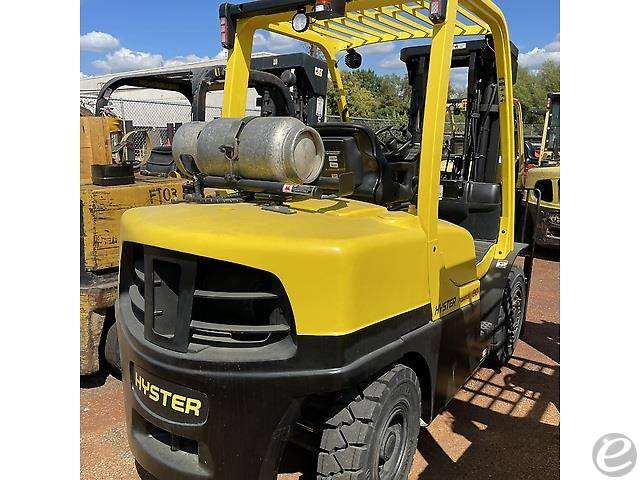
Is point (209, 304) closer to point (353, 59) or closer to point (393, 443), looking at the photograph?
point (393, 443)

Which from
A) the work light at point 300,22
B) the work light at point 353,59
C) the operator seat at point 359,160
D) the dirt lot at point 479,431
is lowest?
the dirt lot at point 479,431

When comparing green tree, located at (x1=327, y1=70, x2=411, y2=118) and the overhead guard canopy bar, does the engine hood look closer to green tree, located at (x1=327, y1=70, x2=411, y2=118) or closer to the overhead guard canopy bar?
the overhead guard canopy bar

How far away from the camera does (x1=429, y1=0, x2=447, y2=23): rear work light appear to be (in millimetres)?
2570

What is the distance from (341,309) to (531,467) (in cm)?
186

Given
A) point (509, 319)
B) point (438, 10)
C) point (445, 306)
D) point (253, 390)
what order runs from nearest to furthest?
point (253, 390)
point (438, 10)
point (445, 306)
point (509, 319)

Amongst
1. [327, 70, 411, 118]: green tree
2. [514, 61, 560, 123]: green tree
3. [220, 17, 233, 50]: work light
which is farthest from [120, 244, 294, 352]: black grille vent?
[514, 61, 560, 123]: green tree

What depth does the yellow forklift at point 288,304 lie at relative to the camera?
2.25 m

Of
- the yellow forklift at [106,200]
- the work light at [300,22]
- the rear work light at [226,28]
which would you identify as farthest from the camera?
the yellow forklift at [106,200]

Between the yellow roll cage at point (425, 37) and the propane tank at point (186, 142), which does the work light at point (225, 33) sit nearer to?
the yellow roll cage at point (425, 37)

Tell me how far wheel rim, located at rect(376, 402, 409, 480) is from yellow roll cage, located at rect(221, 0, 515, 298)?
0.74 meters

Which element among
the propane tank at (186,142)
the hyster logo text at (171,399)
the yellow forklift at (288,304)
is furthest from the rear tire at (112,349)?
the hyster logo text at (171,399)

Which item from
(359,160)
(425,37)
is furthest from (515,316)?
(425,37)

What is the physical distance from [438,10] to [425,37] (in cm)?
230

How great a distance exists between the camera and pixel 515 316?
479cm
